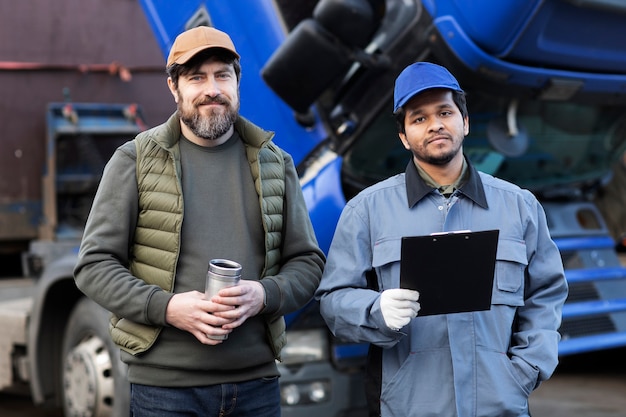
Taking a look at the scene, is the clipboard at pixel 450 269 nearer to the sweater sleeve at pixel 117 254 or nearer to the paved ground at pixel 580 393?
the sweater sleeve at pixel 117 254

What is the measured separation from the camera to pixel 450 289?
2.37 m

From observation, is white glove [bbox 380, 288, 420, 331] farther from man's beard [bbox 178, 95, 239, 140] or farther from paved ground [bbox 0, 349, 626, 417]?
paved ground [bbox 0, 349, 626, 417]

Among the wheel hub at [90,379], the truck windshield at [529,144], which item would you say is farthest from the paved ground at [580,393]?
the truck windshield at [529,144]

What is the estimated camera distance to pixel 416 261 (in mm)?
2314

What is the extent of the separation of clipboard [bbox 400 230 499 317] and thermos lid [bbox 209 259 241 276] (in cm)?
39

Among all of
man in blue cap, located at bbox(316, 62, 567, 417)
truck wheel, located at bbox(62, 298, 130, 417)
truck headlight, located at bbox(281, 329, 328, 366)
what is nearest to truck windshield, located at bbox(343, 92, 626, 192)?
truck headlight, located at bbox(281, 329, 328, 366)

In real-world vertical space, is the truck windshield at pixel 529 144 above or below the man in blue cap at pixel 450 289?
above

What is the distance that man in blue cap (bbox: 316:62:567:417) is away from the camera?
8.02 feet

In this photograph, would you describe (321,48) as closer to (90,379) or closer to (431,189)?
(431,189)

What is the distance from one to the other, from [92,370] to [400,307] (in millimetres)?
2589

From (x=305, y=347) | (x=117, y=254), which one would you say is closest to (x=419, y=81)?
(x=117, y=254)

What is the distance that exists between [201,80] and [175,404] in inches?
32.2

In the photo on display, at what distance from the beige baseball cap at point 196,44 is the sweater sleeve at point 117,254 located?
10.9 inches

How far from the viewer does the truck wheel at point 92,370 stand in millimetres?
4406
